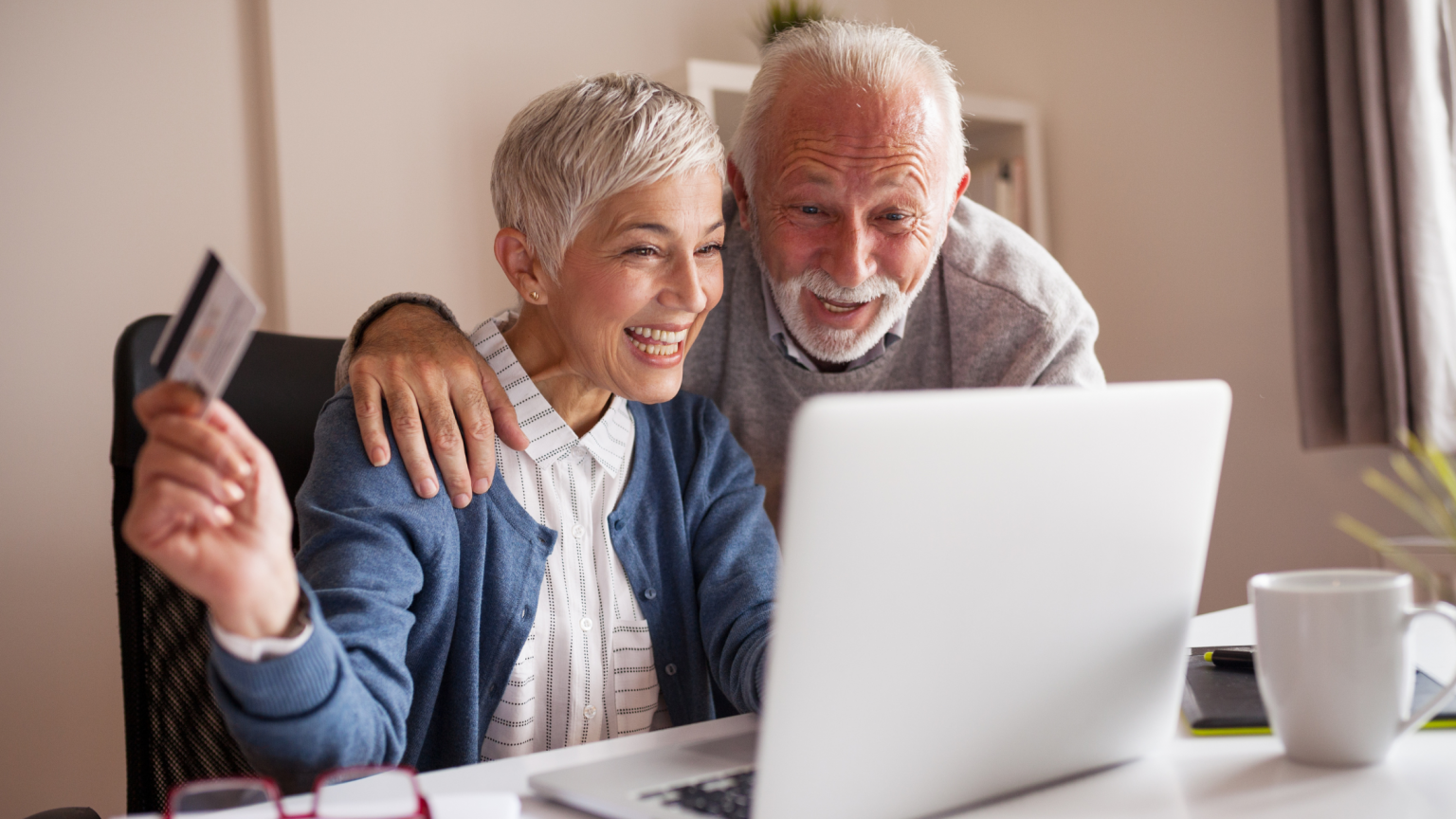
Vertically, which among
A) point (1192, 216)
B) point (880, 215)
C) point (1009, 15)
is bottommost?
point (880, 215)

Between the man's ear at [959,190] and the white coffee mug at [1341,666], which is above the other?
the man's ear at [959,190]

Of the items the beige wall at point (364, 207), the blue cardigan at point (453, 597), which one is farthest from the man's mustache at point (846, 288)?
the beige wall at point (364, 207)

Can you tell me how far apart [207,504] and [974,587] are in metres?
0.45

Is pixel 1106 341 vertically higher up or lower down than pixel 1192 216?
lower down

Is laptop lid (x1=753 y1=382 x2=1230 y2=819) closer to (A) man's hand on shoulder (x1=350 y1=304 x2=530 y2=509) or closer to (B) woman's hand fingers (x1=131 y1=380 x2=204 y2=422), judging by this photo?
(B) woman's hand fingers (x1=131 y1=380 x2=204 y2=422)

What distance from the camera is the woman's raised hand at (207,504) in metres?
0.67

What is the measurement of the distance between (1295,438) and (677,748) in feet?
7.25

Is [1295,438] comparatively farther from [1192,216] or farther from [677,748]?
[677,748]

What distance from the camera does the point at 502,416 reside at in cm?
119

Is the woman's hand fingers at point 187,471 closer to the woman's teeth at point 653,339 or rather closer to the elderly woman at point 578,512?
the elderly woman at point 578,512

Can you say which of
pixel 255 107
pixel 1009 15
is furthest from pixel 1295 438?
pixel 255 107

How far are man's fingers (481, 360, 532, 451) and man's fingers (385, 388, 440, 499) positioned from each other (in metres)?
0.08

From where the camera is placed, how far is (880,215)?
153cm

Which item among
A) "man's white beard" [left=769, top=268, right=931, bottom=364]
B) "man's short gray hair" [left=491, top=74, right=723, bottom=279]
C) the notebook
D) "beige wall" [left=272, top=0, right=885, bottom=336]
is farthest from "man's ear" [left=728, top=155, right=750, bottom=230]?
"beige wall" [left=272, top=0, right=885, bottom=336]
